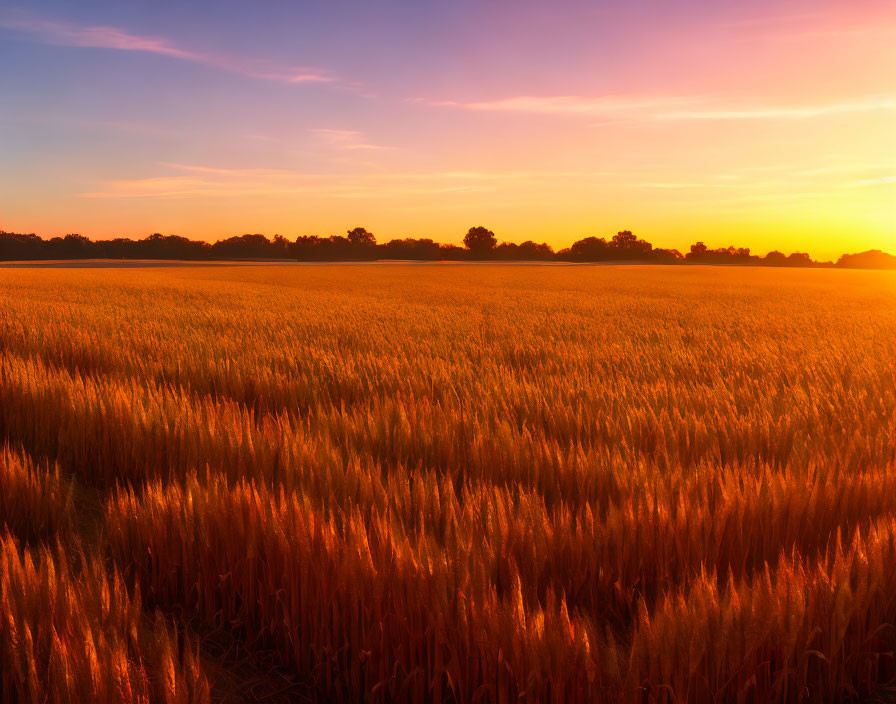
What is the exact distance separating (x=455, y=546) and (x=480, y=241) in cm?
7048

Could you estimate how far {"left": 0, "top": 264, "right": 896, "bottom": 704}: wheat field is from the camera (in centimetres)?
135

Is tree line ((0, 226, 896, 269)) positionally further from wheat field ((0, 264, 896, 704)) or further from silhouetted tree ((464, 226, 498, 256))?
wheat field ((0, 264, 896, 704))

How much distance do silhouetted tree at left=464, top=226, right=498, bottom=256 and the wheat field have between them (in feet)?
216

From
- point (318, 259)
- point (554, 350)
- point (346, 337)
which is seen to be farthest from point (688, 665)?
point (318, 259)

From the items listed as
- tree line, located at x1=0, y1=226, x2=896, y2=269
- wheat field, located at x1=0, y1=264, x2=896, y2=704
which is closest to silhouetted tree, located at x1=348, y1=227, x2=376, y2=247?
tree line, located at x1=0, y1=226, x2=896, y2=269

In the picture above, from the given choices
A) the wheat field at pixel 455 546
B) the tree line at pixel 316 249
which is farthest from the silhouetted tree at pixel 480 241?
the wheat field at pixel 455 546

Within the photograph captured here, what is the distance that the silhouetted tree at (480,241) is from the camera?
69188 mm

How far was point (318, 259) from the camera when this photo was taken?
66375 millimetres

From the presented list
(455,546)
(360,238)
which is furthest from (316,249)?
(455,546)

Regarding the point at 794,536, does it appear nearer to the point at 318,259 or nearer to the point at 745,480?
the point at 745,480

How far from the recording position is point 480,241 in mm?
70875

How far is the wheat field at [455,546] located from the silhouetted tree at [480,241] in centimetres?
6570

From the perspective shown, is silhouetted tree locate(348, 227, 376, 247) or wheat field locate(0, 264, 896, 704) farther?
silhouetted tree locate(348, 227, 376, 247)

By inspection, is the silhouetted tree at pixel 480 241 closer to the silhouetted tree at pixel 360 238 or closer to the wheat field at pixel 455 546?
the silhouetted tree at pixel 360 238
